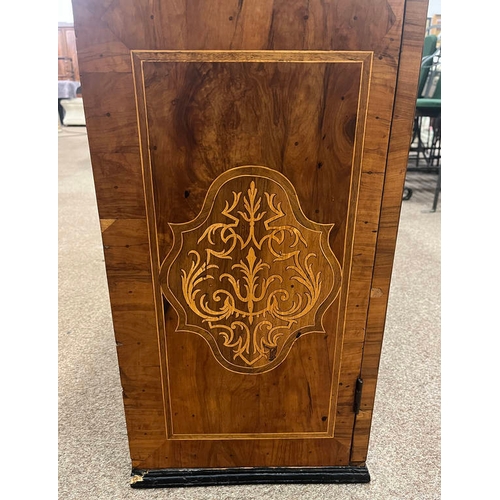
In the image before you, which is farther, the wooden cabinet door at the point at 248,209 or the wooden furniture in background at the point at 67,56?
the wooden furniture in background at the point at 67,56

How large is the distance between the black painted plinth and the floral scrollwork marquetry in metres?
0.34

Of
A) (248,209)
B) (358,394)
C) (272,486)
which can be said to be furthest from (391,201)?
(272,486)

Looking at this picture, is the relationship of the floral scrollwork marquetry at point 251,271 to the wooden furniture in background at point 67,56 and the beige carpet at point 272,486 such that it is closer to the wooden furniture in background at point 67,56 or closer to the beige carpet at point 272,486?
the beige carpet at point 272,486

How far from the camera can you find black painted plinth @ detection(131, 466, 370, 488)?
4.17 ft

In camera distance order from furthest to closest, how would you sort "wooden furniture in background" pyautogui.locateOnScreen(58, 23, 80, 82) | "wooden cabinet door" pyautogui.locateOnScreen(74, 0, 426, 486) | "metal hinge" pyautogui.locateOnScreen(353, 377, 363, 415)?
"wooden furniture in background" pyautogui.locateOnScreen(58, 23, 80, 82), "metal hinge" pyautogui.locateOnScreen(353, 377, 363, 415), "wooden cabinet door" pyautogui.locateOnScreen(74, 0, 426, 486)

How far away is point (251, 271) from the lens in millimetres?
1057

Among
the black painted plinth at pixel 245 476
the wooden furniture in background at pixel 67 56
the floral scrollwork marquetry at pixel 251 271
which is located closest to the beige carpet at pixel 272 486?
the black painted plinth at pixel 245 476

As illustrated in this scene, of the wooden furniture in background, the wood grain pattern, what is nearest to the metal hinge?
the wood grain pattern

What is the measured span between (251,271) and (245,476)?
61 centimetres

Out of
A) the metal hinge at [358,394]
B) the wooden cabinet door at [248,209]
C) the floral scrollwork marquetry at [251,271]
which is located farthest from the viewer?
the metal hinge at [358,394]

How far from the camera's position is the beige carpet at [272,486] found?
1262 millimetres

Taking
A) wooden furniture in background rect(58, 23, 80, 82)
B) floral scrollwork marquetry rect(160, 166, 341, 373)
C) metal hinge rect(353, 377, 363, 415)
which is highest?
wooden furniture in background rect(58, 23, 80, 82)

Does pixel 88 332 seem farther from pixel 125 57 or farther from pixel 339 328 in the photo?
pixel 125 57

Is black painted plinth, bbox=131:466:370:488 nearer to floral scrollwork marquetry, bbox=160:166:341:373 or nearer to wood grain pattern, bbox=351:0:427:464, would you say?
wood grain pattern, bbox=351:0:427:464
